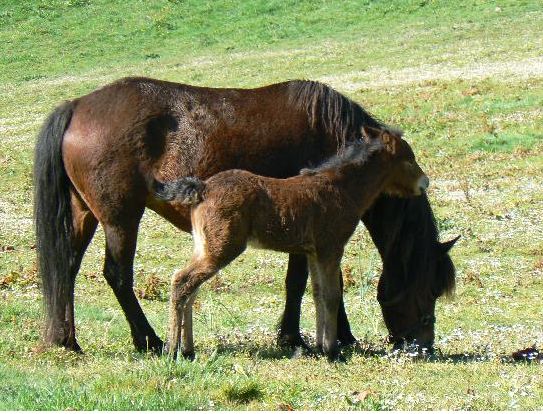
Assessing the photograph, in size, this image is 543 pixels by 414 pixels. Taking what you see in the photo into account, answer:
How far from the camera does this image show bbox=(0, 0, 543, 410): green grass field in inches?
309

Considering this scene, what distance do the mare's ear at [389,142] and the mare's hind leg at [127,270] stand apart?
249cm

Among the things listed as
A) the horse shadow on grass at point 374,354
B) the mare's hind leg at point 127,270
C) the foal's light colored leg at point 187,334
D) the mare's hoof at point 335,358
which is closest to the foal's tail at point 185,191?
the mare's hind leg at point 127,270

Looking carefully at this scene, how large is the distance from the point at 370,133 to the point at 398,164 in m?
0.42

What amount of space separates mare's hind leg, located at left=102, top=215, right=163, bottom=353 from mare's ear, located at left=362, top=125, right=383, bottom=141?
234 centimetres

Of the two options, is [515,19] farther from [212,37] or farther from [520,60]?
[212,37]

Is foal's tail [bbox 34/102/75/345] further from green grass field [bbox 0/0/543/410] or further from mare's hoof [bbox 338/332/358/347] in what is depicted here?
mare's hoof [bbox 338/332/358/347]

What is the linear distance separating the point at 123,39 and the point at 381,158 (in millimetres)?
36765

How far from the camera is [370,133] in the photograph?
32.6ft

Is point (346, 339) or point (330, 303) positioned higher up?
point (330, 303)

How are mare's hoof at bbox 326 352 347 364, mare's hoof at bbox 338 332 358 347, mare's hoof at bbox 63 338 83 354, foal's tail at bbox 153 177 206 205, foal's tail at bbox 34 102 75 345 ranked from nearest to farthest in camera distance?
1. foal's tail at bbox 153 177 206 205
2. mare's hoof at bbox 326 352 347 364
3. mare's hoof at bbox 63 338 83 354
4. foal's tail at bbox 34 102 75 345
5. mare's hoof at bbox 338 332 358 347

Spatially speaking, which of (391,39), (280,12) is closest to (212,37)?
(280,12)

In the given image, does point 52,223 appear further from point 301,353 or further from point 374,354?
point 374,354

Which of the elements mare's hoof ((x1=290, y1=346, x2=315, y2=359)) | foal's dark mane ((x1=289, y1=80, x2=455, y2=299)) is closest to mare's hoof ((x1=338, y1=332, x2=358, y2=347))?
mare's hoof ((x1=290, y1=346, x2=315, y2=359))

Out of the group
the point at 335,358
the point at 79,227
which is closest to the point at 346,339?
the point at 335,358
